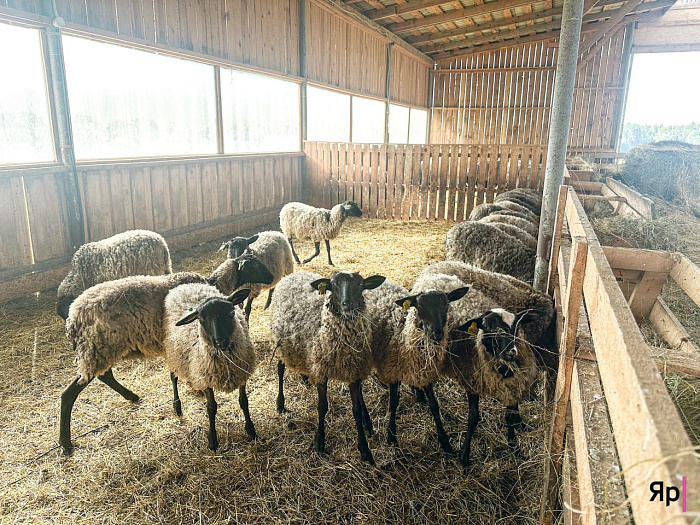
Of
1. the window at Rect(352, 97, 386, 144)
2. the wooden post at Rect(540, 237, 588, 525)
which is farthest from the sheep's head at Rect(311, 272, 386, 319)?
the window at Rect(352, 97, 386, 144)

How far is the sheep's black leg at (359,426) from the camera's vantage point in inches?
118

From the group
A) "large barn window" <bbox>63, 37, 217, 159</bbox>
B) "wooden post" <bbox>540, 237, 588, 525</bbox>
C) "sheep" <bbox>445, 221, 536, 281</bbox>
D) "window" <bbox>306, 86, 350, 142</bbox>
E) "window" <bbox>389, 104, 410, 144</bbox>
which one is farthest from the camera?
"window" <bbox>389, 104, 410, 144</bbox>

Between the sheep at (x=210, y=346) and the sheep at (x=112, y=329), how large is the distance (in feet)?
0.49

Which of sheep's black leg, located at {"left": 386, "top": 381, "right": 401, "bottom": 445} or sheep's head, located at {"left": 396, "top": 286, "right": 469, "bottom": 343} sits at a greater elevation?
sheep's head, located at {"left": 396, "top": 286, "right": 469, "bottom": 343}

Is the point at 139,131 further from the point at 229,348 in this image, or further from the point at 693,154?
Answer: the point at 693,154

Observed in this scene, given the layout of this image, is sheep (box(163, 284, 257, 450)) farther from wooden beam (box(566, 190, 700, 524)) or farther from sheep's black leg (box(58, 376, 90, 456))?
wooden beam (box(566, 190, 700, 524))

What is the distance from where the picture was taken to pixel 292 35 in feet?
35.8

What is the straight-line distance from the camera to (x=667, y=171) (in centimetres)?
946

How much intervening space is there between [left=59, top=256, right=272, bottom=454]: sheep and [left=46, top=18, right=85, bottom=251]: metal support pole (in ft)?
11.1

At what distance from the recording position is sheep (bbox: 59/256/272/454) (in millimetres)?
3176

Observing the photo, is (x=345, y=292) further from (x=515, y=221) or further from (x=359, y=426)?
(x=515, y=221)

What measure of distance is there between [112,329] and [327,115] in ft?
37.0

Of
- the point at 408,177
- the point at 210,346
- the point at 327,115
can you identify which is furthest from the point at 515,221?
the point at 327,115

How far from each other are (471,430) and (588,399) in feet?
4.20
